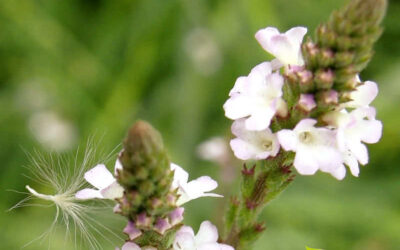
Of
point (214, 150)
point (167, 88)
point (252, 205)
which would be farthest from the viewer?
point (167, 88)

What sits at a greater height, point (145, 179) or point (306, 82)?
point (306, 82)

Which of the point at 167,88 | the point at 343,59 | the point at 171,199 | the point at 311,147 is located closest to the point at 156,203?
the point at 171,199

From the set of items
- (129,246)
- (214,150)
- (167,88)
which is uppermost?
(167,88)

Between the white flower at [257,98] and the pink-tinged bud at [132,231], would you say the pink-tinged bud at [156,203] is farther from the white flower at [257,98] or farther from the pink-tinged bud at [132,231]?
the white flower at [257,98]

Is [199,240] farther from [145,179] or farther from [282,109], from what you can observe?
[282,109]

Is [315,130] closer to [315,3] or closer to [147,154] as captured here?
[147,154]

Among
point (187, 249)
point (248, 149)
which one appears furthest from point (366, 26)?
point (187, 249)

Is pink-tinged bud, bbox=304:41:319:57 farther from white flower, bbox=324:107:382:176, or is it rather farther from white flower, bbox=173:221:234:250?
white flower, bbox=173:221:234:250

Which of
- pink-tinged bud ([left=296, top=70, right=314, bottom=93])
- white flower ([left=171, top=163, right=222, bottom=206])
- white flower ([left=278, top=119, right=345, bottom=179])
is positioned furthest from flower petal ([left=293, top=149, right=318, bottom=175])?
white flower ([left=171, top=163, right=222, bottom=206])
